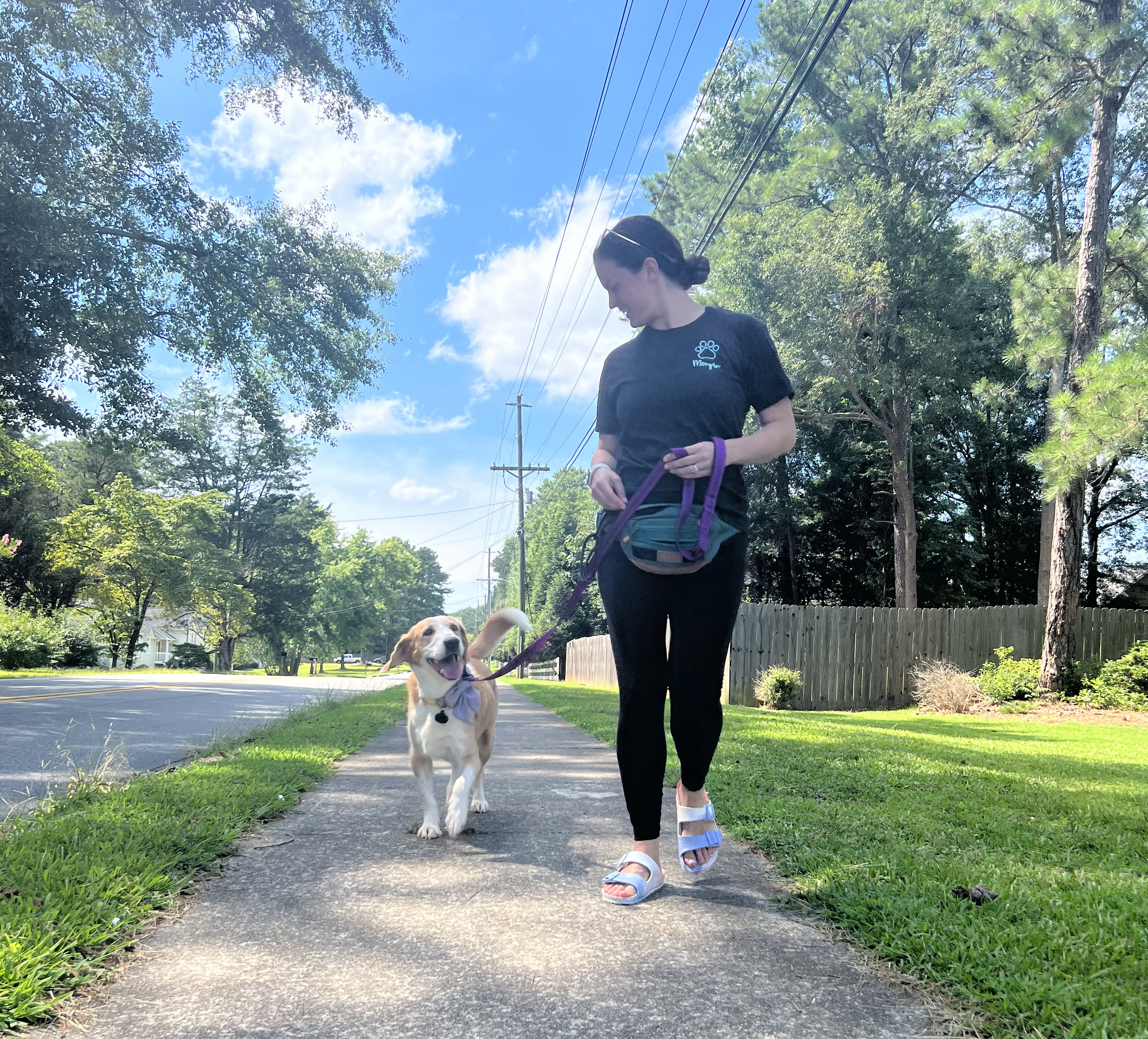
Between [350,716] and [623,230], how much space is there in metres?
7.84

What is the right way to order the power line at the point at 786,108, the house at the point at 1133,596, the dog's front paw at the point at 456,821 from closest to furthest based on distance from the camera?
the dog's front paw at the point at 456,821 → the power line at the point at 786,108 → the house at the point at 1133,596

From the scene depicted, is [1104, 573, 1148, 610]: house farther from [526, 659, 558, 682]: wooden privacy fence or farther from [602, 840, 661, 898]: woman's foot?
[602, 840, 661, 898]: woman's foot

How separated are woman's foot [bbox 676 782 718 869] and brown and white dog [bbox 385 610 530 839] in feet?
3.38

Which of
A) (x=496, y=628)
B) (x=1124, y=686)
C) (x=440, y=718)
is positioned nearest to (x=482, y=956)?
(x=440, y=718)

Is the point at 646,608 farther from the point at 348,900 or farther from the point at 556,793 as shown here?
the point at 556,793

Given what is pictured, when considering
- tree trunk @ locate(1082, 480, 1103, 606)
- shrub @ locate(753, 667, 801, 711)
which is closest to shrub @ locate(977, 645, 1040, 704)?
shrub @ locate(753, 667, 801, 711)

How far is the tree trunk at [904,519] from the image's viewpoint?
59.9 ft

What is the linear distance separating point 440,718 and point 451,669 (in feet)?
0.76

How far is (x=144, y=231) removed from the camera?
1311 centimetres

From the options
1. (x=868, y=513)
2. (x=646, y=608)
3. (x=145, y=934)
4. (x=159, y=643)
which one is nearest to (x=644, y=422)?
(x=646, y=608)

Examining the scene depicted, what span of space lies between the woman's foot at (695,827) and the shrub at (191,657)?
159 feet

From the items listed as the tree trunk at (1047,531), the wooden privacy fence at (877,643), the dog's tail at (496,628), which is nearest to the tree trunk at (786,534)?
the tree trunk at (1047,531)

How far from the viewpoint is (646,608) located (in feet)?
8.44

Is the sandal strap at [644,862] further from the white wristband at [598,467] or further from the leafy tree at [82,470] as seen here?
the leafy tree at [82,470]
